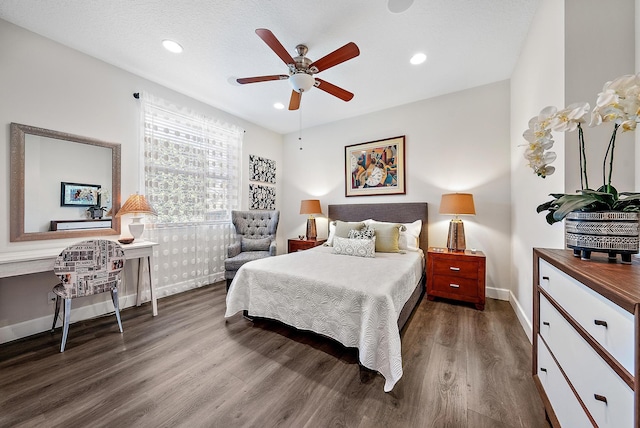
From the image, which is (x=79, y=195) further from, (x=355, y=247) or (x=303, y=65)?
(x=355, y=247)

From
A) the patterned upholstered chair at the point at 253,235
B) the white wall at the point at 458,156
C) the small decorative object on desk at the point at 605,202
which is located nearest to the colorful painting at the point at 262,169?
the patterned upholstered chair at the point at 253,235

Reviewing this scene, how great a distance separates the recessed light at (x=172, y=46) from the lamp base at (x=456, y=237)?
3.75 m

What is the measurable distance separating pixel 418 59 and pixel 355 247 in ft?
7.33

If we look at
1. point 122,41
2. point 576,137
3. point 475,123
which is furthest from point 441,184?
point 122,41

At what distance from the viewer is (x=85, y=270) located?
199 centimetres

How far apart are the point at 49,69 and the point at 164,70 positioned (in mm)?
987

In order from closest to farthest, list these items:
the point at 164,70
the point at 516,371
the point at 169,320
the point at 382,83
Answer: the point at 516,371 → the point at 169,320 → the point at 164,70 → the point at 382,83

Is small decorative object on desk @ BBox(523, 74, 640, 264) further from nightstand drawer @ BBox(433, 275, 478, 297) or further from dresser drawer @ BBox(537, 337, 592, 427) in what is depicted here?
nightstand drawer @ BBox(433, 275, 478, 297)

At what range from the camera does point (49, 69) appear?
7.45 ft

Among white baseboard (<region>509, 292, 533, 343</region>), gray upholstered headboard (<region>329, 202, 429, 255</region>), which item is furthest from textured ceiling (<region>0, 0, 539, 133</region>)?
white baseboard (<region>509, 292, 533, 343</region>)

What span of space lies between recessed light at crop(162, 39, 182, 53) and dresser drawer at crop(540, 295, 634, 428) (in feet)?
11.8

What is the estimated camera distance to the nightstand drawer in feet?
8.82

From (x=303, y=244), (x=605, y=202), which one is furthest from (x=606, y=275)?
(x=303, y=244)

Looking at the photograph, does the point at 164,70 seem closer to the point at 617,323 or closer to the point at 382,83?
the point at 382,83
